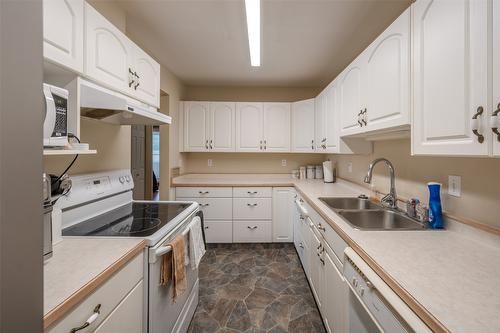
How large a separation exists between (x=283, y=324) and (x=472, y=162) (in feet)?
5.24

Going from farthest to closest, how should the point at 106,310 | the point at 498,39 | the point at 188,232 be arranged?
1. the point at 188,232
2. the point at 106,310
3. the point at 498,39

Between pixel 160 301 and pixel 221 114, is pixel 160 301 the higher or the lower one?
the lower one

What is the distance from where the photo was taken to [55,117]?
2.98 feet

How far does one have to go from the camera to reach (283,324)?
1.73m

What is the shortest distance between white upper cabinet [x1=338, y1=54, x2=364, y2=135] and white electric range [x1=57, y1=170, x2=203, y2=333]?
147 cm

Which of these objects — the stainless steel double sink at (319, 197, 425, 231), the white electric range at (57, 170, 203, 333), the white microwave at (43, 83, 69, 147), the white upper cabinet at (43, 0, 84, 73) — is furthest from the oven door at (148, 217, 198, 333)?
the stainless steel double sink at (319, 197, 425, 231)

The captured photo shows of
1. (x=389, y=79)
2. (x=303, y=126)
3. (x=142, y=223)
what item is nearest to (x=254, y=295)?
(x=142, y=223)

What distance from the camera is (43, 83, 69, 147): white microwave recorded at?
0.87m

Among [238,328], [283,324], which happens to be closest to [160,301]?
[238,328]

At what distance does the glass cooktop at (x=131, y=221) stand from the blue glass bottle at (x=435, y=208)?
1518mm

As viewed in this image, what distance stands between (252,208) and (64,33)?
2.55m

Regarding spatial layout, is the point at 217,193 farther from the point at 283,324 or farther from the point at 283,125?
the point at 283,324

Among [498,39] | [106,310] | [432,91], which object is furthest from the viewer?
[432,91]

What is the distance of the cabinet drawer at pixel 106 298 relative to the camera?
675 millimetres
